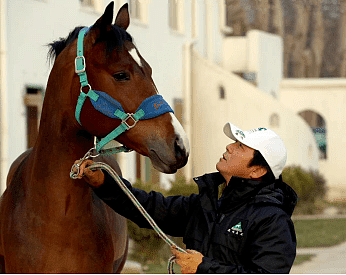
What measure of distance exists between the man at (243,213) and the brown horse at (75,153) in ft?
0.61

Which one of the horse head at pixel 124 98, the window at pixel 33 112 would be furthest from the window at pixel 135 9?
the horse head at pixel 124 98

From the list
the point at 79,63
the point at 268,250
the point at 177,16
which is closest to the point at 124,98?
the point at 79,63

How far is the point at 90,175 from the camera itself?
2.67 m

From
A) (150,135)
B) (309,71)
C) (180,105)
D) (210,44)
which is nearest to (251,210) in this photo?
(150,135)

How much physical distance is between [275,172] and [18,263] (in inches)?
51.3

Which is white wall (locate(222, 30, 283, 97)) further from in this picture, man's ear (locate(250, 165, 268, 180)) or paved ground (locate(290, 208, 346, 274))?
man's ear (locate(250, 165, 268, 180))

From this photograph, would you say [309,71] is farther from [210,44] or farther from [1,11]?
[1,11]

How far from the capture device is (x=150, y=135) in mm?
2574

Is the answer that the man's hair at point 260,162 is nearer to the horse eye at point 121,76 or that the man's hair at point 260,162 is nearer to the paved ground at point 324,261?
the horse eye at point 121,76

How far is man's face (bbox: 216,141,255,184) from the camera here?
2.51 m

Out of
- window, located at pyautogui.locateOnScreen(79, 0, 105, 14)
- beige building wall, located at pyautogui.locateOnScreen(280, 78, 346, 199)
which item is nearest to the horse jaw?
window, located at pyautogui.locateOnScreen(79, 0, 105, 14)

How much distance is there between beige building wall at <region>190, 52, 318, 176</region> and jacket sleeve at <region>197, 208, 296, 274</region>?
41.0 ft

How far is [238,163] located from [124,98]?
0.59 m

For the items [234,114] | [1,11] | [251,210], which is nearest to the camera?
[251,210]
